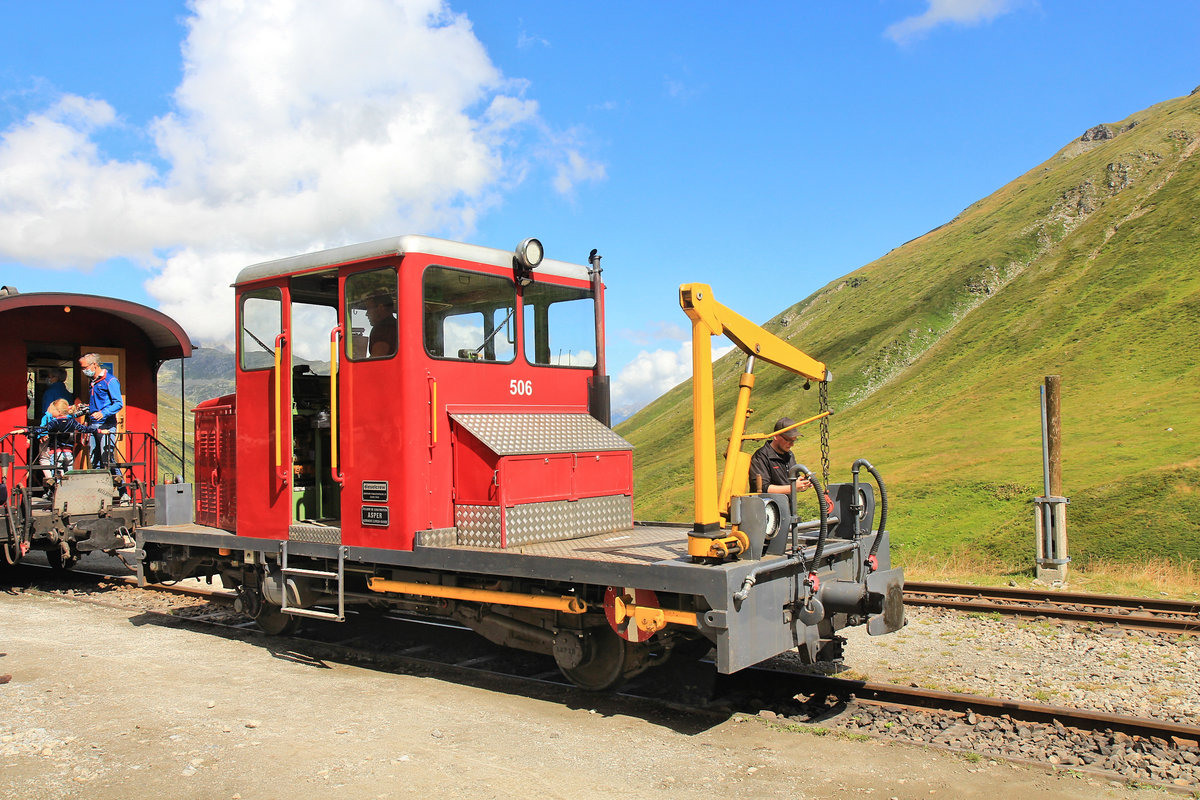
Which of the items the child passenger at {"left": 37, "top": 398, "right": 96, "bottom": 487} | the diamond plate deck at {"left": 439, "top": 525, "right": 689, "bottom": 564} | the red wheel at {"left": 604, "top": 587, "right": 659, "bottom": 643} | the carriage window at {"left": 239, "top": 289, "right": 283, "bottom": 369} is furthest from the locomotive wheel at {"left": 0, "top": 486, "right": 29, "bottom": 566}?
the red wheel at {"left": 604, "top": 587, "right": 659, "bottom": 643}

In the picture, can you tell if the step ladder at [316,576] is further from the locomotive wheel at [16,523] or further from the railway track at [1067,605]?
the railway track at [1067,605]

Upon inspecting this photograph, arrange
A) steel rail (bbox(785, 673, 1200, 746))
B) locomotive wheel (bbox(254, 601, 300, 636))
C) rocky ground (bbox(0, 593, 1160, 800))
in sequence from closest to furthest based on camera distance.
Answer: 1. rocky ground (bbox(0, 593, 1160, 800))
2. steel rail (bbox(785, 673, 1200, 746))
3. locomotive wheel (bbox(254, 601, 300, 636))

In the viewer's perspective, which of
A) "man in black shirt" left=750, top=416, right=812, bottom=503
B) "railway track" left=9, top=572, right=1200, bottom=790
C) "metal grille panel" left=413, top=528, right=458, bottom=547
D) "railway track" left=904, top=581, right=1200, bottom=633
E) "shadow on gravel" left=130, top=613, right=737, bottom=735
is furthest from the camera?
"railway track" left=904, top=581, right=1200, bottom=633

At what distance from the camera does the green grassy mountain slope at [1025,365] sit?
17.8m

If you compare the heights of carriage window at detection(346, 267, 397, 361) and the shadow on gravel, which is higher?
carriage window at detection(346, 267, 397, 361)

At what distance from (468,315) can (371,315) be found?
772mm

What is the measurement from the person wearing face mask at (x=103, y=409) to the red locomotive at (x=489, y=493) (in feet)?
12.1

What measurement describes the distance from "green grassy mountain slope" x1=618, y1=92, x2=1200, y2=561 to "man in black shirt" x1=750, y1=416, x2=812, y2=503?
10290 mm

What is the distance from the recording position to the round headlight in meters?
7.16

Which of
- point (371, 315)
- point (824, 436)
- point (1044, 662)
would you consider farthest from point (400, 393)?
point (1044, 662)

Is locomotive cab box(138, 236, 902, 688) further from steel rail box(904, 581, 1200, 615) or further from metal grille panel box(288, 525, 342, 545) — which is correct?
steel rail box(904, 581, 1200, 615)

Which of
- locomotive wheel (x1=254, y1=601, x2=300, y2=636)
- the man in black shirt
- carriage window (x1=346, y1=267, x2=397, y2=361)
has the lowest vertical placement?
locomotive wheel (x1=254, y1=601, x2=300, y2=636)

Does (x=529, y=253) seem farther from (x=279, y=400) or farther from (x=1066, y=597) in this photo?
(x=1066, y=597)

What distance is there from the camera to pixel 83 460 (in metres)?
12.3
